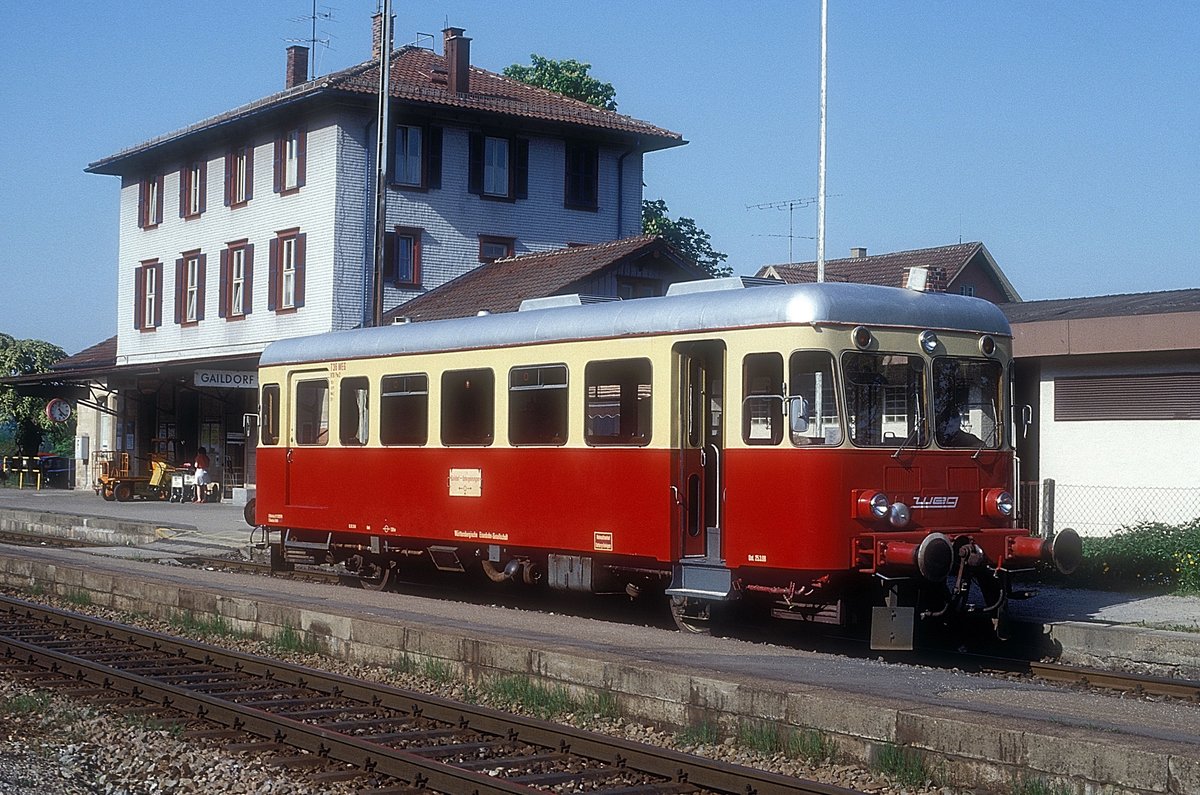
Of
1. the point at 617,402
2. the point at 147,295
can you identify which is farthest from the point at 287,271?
the point at 617,402

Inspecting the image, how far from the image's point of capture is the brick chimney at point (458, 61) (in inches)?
1567

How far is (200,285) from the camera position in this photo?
42.6 metres

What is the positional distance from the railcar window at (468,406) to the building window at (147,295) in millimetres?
30386

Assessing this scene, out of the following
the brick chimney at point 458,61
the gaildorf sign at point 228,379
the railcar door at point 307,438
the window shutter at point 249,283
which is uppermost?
the brick chimney at point 458,61

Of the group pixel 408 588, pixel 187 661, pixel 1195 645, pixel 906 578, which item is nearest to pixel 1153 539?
pixel 1195 645

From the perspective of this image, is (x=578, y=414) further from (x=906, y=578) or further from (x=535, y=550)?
(x=906, y=578)

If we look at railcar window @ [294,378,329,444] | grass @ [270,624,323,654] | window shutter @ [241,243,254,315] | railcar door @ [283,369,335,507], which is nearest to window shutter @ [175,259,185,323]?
window shutter @ [241,243,254,315]

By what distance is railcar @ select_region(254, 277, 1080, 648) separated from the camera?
1268 cm

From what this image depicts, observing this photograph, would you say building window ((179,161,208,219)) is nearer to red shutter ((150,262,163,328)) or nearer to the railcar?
red shutter ((150,262,163,328))

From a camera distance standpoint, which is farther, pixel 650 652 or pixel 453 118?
pixel 453 118

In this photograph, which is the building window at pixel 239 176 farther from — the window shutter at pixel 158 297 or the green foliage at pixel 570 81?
the green foliage at pixel 570 81


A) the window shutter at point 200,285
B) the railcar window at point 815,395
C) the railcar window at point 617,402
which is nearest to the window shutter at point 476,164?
the window shutter at point 200,285

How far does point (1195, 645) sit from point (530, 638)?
18.1ft

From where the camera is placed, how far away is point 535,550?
1564 centimetres
